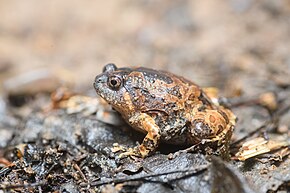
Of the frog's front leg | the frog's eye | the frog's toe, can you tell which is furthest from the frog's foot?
the frog's eye

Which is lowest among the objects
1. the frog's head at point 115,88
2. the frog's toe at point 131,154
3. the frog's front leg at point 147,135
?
the frog's toe at point 131,154

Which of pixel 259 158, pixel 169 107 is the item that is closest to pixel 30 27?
pixel 169 107

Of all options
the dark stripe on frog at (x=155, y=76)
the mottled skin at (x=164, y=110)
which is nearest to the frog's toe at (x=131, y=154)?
the mottled skin at (x=164, y=110)

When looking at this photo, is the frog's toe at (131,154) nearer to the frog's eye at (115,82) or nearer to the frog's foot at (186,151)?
the frog's foot at (186,151)

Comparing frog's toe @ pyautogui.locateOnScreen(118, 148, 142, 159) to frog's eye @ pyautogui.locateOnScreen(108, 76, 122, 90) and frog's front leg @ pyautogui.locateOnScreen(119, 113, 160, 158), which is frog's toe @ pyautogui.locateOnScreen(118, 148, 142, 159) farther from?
frog's eye @ pyautogui.locateOnScreen(108, 76, 122, 90)

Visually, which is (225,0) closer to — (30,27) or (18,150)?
(30,27)
